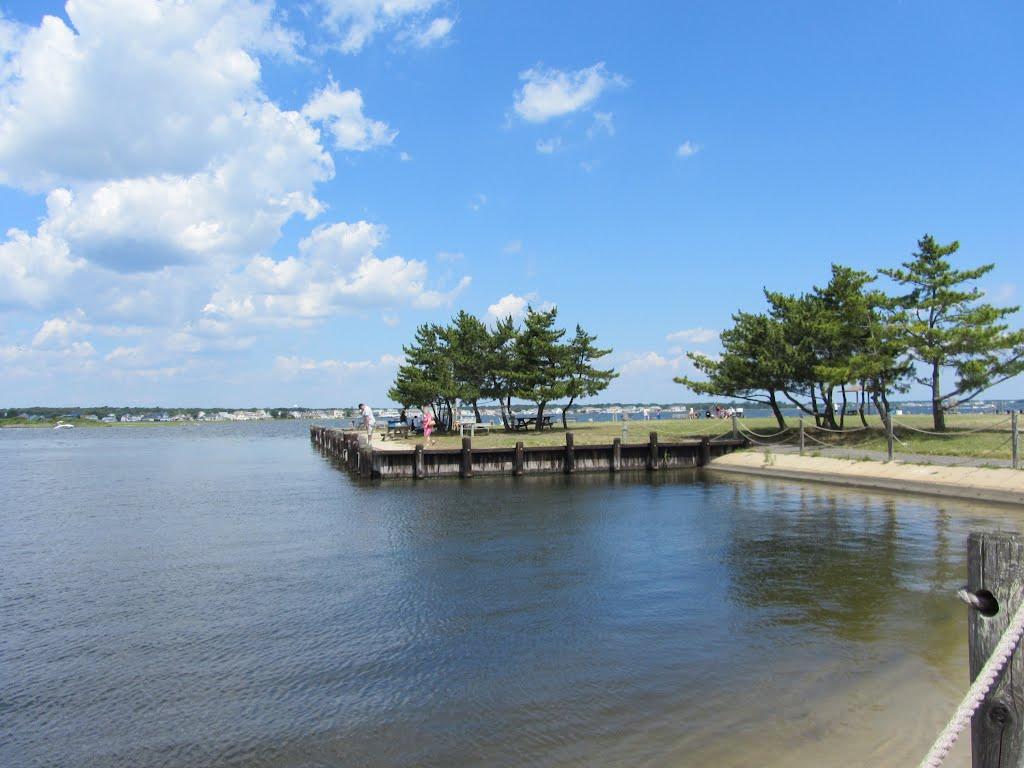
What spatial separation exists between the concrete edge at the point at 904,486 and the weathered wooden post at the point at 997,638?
19.9m

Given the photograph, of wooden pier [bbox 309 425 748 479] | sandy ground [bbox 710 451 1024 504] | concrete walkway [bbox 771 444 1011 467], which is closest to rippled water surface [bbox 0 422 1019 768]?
sandy ground [bbox 710 451 1024 504]

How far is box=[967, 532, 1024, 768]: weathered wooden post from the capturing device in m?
3.11

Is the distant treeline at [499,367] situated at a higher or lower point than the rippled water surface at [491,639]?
higher

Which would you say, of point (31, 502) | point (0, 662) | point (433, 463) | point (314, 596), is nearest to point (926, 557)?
point (314, 596)

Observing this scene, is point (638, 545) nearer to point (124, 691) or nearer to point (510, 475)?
point (124, 691)

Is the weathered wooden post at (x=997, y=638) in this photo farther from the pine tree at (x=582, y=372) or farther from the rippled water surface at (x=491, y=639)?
the pine tree at (x=582, y=372)

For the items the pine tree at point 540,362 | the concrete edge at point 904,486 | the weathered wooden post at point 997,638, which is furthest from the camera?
the pine tree at point 540,362

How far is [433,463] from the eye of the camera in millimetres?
33500

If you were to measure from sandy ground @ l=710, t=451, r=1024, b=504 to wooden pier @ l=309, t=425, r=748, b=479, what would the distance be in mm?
2722

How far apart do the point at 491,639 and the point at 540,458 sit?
2473cm

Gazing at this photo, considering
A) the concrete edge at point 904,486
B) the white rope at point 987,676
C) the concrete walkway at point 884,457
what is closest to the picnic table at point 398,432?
the concrete edge at point 904,486

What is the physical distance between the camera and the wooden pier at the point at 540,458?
109 ft

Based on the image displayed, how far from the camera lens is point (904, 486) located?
23.5 metres

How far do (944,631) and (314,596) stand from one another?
1023 centimetres
